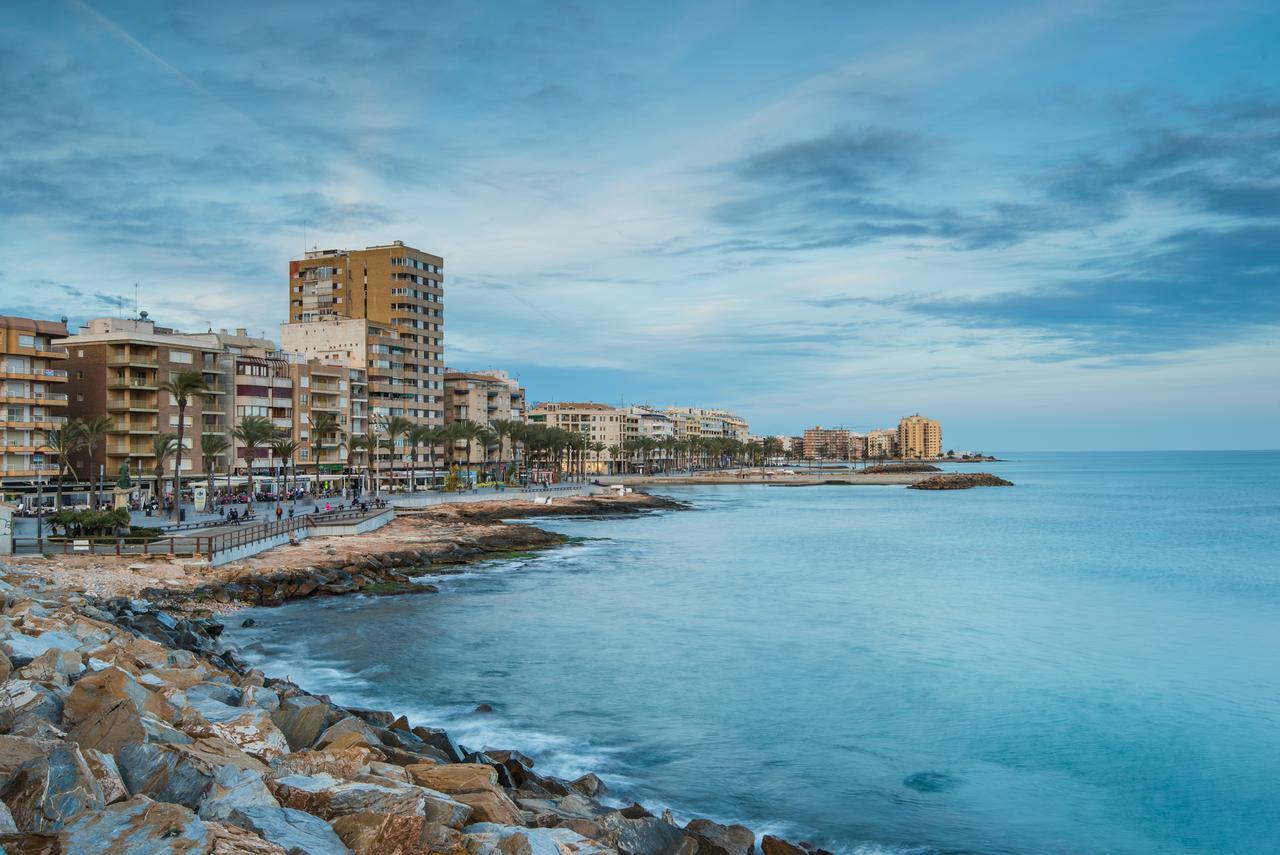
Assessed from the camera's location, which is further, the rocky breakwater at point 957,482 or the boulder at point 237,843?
the rocky breakwater at point 957,482

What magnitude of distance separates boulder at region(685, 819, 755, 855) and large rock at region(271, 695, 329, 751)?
5564 mm

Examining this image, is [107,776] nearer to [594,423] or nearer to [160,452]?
[160,452]

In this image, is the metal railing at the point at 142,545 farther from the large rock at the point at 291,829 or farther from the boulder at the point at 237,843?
the boulder at the point at 237,843

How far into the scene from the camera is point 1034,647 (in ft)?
97.0

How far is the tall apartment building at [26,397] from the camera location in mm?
59594

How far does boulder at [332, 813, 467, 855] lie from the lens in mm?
7875

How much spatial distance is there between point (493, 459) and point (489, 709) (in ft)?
378

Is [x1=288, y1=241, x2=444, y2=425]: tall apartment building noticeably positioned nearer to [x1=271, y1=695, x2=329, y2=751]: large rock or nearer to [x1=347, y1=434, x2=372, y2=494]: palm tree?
[x1=347, y1=434, x2=372, y2=494]: palm tree

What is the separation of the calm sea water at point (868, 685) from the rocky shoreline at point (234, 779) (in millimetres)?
3236

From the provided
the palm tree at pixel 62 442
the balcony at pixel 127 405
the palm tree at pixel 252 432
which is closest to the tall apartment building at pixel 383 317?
the palm tree at pixel 252 432

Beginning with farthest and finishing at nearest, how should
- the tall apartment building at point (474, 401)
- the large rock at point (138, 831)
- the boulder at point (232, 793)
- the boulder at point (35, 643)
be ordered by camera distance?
1. the tall apartment building at point (474, 401)
2. the boulder at point (35, 643)
3. the boulder at point (232, 793)
4. the large rock at point (138, 831)

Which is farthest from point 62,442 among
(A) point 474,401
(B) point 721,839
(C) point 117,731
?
(A) point 474,401

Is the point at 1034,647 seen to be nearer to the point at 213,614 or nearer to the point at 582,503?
the point at 213,614

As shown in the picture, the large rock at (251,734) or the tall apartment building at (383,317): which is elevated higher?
the tall apartment building at (383,317)
